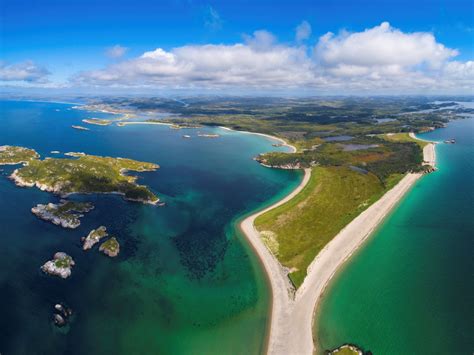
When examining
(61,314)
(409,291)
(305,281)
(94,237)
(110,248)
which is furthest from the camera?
(94,237)

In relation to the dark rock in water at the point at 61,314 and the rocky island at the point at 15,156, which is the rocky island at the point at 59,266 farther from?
the rocky island at the point at 15,156

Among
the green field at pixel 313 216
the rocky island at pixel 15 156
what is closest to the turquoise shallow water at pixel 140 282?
the green field at pixel 313 216

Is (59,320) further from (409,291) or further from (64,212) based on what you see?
(409,291)

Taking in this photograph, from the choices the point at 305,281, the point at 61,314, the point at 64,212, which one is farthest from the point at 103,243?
the point at 305,281

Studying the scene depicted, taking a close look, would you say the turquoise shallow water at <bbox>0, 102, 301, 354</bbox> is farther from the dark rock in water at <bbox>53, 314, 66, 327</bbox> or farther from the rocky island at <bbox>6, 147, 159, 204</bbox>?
the rocky island at <bbox>6, 147, 159, 204</bbox>

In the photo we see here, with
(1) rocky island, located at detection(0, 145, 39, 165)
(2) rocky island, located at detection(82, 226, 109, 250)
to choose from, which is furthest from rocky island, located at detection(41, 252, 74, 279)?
(1) rocky island, located at detection(0, 145, 39, 165)

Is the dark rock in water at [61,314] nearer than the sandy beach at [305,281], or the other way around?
the sandy beach at [305,281]
